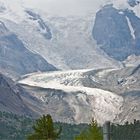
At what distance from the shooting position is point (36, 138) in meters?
66.1

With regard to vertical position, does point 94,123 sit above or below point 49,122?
above

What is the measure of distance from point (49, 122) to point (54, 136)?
5.14 feet

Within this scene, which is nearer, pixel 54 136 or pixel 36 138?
pixel 54 136

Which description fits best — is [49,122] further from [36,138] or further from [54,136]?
[36,138]

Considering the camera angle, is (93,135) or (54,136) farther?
(93,135)

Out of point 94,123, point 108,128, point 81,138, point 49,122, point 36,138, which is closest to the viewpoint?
point 108,128

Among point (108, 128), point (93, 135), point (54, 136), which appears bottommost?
point (108, 128)

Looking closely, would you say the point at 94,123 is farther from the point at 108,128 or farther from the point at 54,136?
the point at 108,128

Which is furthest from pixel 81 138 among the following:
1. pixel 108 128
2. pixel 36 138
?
pixel 108 128

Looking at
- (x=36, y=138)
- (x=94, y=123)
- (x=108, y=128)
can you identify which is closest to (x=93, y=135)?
(x=94, y=123)

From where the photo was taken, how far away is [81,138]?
3342 inches

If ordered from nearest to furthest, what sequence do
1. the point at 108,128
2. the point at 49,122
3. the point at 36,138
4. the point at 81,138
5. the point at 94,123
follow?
1. the point at 108,128
2. the point at 49,122
3. the point at 36,138
4. the point at 94,123
5. the point at 81,138

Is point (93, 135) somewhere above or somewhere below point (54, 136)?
above

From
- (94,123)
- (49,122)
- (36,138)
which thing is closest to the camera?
(49,122)
